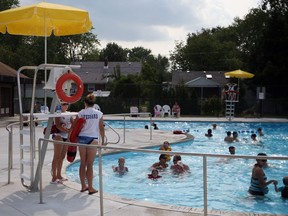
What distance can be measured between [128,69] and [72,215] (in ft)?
191

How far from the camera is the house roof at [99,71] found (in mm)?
60188

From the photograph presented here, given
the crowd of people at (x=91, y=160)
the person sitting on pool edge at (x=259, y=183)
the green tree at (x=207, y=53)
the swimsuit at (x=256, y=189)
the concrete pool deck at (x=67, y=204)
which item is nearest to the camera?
the concrete pool deck at (x=67, y=204)

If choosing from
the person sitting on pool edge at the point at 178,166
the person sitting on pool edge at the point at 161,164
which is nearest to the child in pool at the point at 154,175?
the person sitting on pool edge at the point at 161,164

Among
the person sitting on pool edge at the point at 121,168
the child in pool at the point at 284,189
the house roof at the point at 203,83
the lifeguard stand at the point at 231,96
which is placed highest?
the house roof at the point at 203,83

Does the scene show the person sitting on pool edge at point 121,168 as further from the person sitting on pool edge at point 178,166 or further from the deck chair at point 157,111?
the deck chair at point 157,111

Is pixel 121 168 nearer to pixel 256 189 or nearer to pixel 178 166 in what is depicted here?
pixel 178 166

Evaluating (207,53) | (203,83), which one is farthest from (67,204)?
(207,53)

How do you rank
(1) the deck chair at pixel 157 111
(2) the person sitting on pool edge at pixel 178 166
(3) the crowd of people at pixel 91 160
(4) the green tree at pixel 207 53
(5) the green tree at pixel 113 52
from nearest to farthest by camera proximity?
(3) the crowd of people at pixel 91 160
(2) the person sitting on pool edge at pixel 178 166
(1) the deck chair at pixel 157 111
(4) the green tree at pixel 207 53
(5) the green tree at pixel 113 52

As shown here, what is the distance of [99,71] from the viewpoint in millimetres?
63188

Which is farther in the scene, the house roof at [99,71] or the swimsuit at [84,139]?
the house roof at [99,71]

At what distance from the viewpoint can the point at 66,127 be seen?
314 inches

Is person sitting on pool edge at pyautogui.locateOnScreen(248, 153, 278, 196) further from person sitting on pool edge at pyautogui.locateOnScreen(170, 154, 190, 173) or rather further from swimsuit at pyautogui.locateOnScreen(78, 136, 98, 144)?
swimsuit at pyautogui.locateOnScreen(78, 136, 98, 144)

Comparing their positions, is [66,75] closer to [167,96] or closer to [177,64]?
[167,96]

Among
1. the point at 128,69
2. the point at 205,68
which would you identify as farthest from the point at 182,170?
the point at 205,68
